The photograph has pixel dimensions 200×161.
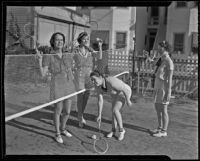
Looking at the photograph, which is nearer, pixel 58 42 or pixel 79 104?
pixel 58 42

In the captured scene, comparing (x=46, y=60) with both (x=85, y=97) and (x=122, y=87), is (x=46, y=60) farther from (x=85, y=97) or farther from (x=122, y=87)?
(x=122, y=87)

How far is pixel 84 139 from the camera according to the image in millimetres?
2771

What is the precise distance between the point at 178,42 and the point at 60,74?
1303 millimetres

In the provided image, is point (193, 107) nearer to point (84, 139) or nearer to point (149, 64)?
point (149, 64)

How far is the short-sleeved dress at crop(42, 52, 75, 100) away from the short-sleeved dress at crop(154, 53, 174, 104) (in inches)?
37.0

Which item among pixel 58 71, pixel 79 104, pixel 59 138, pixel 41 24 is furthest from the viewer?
pixel 79 104

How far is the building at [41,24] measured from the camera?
98.1 inches

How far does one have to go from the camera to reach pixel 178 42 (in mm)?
2629

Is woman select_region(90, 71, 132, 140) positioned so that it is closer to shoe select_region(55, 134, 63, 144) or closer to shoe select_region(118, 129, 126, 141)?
shoe select_region(118, 129, 126, 141)

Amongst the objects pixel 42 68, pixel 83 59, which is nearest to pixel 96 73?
pixel 83 59

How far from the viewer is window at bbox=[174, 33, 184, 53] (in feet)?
8.45

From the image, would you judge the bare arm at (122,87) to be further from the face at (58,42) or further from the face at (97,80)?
the face at (58,42)

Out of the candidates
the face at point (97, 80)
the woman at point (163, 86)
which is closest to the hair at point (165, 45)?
the woman at point (163, 86)
